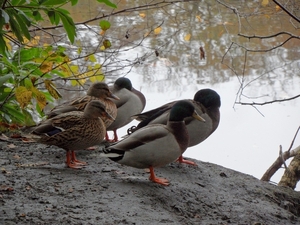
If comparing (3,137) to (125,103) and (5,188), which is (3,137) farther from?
(5,188)

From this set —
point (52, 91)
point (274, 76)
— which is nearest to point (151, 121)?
point (52, 91)

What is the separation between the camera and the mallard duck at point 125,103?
455cm

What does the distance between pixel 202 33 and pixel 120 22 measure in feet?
4.59

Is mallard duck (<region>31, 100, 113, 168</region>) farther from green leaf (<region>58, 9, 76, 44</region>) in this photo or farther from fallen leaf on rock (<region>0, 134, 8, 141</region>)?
green leaf (<region>58, 9, 76, 44</region>)

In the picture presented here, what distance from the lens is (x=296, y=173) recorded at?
4957mm

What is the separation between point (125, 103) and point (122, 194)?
1439 millimetres

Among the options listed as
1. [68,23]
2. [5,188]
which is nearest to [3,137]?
[5,188]

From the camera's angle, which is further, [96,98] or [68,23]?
[96,98]

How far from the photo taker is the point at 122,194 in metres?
3.26

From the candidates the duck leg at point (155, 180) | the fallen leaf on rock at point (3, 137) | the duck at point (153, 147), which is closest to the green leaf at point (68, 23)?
the duck at point (153, 147)

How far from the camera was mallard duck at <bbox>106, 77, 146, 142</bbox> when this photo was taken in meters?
4.55

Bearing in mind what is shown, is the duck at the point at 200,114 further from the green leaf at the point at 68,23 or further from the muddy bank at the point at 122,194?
the green leaf at the point at 68,23

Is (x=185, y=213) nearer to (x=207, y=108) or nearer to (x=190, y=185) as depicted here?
(x=190, y=185)

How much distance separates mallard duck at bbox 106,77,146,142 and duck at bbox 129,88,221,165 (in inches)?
11.2
